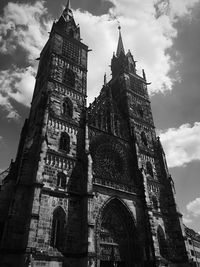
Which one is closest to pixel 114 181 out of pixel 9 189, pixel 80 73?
pixel 9 189

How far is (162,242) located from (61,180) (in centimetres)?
1101

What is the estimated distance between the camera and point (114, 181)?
20.4 metres

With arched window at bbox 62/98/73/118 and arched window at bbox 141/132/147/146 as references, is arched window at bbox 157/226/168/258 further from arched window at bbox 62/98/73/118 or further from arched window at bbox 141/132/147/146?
arched window at bbox 62/98/73/118

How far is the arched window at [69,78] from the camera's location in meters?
25.1

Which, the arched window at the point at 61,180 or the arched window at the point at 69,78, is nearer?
the arched window at the point at 61,180

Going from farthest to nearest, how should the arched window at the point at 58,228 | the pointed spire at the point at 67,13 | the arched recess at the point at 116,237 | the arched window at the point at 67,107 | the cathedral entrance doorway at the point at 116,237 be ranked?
1. the pointed spire at the point at 67,13
2. the arched window at the point at 67,107
3. the cathedral entrance doorway at the point at 116,237
4. the arched recess at the point at 116,237
5. the arched window at the point at 58,228

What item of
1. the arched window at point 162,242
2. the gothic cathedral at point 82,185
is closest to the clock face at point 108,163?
the gothic cathedral at point 82,185

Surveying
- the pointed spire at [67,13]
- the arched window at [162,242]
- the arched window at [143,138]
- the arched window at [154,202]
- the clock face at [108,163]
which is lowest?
the arched window at [162,242]

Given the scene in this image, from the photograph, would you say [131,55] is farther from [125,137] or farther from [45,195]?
[45,195]

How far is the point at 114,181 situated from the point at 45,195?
21.2 ft

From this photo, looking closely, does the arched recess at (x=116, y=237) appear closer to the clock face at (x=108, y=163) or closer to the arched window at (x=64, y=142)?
the clock face at (x=108, y=163)

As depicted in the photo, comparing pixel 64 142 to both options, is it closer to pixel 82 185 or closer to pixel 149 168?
pixel 82 185

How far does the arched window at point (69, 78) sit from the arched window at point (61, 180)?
10791mm

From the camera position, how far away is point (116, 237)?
19.0 metres
